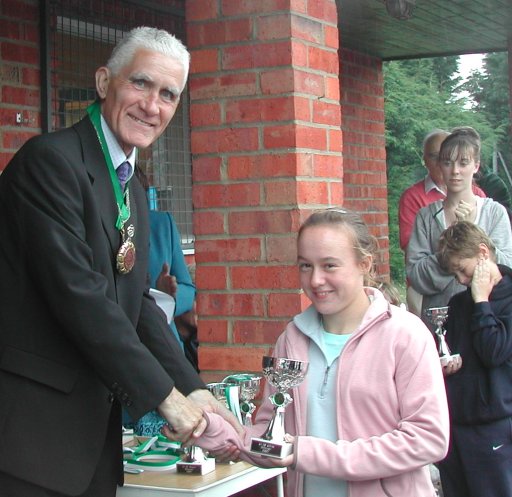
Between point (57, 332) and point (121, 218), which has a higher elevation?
point (121, 218)

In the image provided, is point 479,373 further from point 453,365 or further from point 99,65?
point 99,65

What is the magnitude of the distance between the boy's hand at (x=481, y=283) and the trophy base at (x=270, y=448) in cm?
194

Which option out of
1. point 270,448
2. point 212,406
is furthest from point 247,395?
point 270,448

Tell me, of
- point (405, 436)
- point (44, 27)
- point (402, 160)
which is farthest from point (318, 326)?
point (402, 160)

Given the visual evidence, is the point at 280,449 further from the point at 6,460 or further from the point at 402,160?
the point at 402,160

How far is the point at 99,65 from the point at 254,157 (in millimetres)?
2114

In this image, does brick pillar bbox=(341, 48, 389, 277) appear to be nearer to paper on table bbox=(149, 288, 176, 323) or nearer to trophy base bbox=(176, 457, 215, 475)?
paper on table bbox=(149, 288, 176, 323)

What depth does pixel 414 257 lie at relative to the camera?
17.1 feet

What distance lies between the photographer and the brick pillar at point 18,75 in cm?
519

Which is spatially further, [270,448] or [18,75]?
[18,75]

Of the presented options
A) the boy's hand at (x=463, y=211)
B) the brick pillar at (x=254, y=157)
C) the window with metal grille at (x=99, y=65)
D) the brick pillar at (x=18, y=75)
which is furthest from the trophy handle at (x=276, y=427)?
the window with metal grille at (x=99, y=65)

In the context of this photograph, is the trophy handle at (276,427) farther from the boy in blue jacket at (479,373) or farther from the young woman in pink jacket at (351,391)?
the boy in blue jacket at (479,373)

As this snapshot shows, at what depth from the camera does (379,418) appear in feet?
8.98

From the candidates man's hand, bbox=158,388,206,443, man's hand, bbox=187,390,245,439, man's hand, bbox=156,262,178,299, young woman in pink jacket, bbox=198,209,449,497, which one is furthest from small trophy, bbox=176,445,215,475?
man's hand, bbox=156,262,178,299
